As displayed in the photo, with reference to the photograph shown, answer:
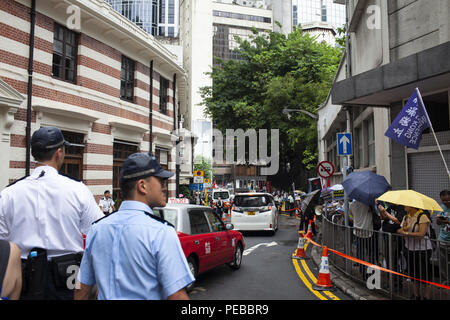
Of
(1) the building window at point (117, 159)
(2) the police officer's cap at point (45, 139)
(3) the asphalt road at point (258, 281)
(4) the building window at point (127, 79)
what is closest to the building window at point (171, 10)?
(4) the building window at point (127, 79)

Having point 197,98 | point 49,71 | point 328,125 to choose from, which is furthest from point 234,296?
point 197,98

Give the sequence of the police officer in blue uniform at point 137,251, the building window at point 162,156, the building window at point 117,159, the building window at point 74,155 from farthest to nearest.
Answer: the building window at point 162,156
the building window at point 117,159
the building window at point 74,155
the police officer in blue uniform at point 137,251

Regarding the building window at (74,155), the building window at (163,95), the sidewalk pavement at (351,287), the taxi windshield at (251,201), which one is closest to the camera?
the sidewalk pavement at (351,287)

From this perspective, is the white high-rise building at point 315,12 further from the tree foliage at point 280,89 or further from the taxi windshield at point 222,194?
the taxi windshield at point 222,194

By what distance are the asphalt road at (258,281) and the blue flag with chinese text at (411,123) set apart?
120 inches

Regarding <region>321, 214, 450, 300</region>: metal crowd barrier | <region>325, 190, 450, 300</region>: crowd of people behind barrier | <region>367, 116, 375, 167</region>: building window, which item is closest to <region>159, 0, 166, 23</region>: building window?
<region>367, 116, 375, 167</region>: building window

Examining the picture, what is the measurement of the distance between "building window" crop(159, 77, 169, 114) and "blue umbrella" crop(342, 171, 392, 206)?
1450cm

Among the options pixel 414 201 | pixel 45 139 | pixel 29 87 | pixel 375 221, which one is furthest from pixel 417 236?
Result: pixel 29 87

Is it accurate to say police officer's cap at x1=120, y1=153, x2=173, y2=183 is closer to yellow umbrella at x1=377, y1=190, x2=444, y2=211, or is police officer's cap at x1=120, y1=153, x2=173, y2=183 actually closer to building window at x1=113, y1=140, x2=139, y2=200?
yellow umbrella at x1=377, y1=190, x2=444, y2=211

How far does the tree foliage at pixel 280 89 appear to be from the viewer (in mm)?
27859

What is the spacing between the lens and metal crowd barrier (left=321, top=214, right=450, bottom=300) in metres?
5.14

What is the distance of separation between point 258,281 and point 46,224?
5649 mm

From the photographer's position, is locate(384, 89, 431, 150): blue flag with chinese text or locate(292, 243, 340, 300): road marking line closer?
locate(384, 89, 431, 150): blue flag with chinese text

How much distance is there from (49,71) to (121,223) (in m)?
12.7
